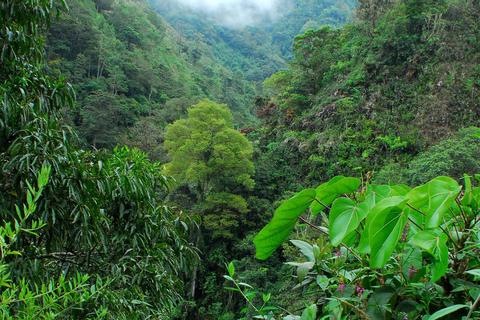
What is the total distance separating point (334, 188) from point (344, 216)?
0.04 m

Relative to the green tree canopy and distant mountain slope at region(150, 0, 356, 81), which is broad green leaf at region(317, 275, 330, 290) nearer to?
the green tree canopy

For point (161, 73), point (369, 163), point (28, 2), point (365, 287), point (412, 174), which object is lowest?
point (161, 73)

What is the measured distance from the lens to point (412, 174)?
7.45 meters

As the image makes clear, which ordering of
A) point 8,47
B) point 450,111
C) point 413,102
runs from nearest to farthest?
point 8,47
point 450,111
point 413,102

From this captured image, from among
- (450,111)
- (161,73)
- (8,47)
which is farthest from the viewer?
(161,73)

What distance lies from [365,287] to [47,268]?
2.03m

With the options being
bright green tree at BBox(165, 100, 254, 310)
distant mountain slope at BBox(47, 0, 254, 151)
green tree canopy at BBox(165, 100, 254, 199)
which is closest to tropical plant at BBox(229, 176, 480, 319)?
bright green tree at BBox(165, 100, 254, 310)

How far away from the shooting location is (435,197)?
326mm

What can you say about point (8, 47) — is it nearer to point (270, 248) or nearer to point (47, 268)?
point (47, 268)

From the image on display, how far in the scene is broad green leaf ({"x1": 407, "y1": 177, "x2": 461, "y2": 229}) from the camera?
316mm

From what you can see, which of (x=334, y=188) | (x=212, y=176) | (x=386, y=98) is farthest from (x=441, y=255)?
(x=386, y=98)

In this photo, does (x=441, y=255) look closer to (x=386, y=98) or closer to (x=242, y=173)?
(x=242, y=173)

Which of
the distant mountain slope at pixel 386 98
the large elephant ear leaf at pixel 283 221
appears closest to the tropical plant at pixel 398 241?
the large elephant ear leaf at pixel 283 221

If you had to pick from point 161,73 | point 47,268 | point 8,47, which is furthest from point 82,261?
point 161,73
